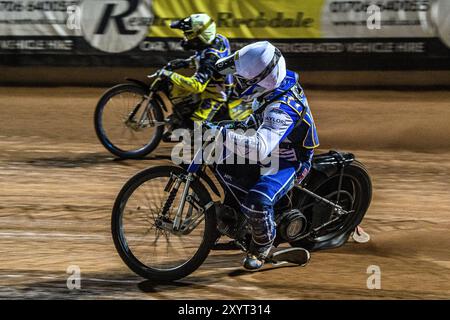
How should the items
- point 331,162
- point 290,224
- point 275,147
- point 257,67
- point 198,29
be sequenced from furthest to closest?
1. point 198,29
2. point 331,162
3. point 290,224
4. point 275,147
5. point 257,67

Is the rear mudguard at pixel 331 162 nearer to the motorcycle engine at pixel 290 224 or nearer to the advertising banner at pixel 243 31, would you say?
the motorcycle engine at pixel 290 224

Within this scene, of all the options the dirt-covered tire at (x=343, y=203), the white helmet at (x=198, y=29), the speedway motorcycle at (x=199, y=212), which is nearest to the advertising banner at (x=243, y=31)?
the white helmet at (x=198, y=29)

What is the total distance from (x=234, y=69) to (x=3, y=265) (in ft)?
8.01

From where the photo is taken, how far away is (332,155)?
638cm

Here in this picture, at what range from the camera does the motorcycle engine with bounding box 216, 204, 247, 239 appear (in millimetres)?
5754

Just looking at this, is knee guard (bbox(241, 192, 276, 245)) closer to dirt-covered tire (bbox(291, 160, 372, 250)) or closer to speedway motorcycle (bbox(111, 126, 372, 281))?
speedway motorcycle (bbox(111, 126, 372, 281))

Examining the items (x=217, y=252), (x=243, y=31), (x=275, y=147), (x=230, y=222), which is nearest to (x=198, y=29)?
(x=217, y=252)

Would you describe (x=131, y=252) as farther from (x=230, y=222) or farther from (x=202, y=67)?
(x=202, y=67)

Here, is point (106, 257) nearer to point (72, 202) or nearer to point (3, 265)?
point (3, 265)

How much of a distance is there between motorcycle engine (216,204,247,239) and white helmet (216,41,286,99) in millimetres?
861

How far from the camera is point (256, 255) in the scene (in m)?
5.77

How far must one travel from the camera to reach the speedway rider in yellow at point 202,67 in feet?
30.5

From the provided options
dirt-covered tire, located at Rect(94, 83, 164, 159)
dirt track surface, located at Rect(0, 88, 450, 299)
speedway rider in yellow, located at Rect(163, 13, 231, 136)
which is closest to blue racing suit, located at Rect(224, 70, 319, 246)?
dirt track surface, located at Rect(0, 88, 450, 299)

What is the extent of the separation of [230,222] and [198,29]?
4.00 meters
